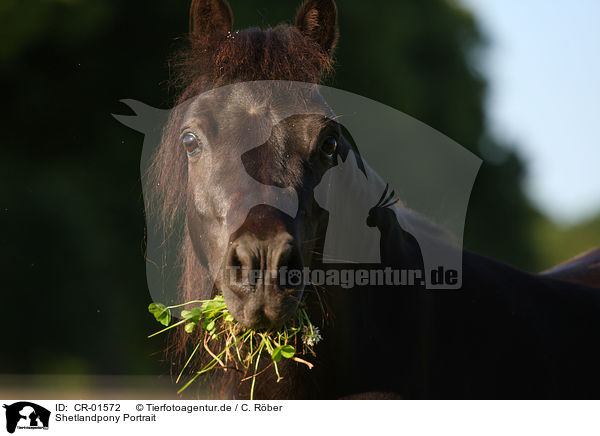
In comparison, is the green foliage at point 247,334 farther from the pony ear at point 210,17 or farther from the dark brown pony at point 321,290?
the pony ear at point 210,17

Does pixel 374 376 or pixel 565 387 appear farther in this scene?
pixel 565 387

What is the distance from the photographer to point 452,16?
57.6 feet

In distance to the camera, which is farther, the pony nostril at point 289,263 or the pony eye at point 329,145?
the pony eye at point 329,145

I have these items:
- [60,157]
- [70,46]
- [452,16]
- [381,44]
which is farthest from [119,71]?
[452,16]

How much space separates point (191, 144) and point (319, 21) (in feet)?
2.89

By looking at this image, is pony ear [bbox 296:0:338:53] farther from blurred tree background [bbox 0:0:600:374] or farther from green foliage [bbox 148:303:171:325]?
blurred tree background [bbox 0:0:600:374]

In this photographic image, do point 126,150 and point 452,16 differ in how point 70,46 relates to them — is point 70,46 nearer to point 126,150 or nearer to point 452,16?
point 126,150

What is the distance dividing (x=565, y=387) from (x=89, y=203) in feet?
25.2

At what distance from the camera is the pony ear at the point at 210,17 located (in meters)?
2.64

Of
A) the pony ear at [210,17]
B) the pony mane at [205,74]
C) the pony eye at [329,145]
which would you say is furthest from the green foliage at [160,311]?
the pony ear at [210,17]

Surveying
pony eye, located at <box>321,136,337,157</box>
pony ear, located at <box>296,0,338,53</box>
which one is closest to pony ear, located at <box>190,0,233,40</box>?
pony ear, located at <box>296,0,338,53</box>

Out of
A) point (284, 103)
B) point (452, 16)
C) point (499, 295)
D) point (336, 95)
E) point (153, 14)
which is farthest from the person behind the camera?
point (452, 16)

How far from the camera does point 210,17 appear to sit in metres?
2.67

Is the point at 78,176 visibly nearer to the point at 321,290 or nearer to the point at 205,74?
the point at 205,74
